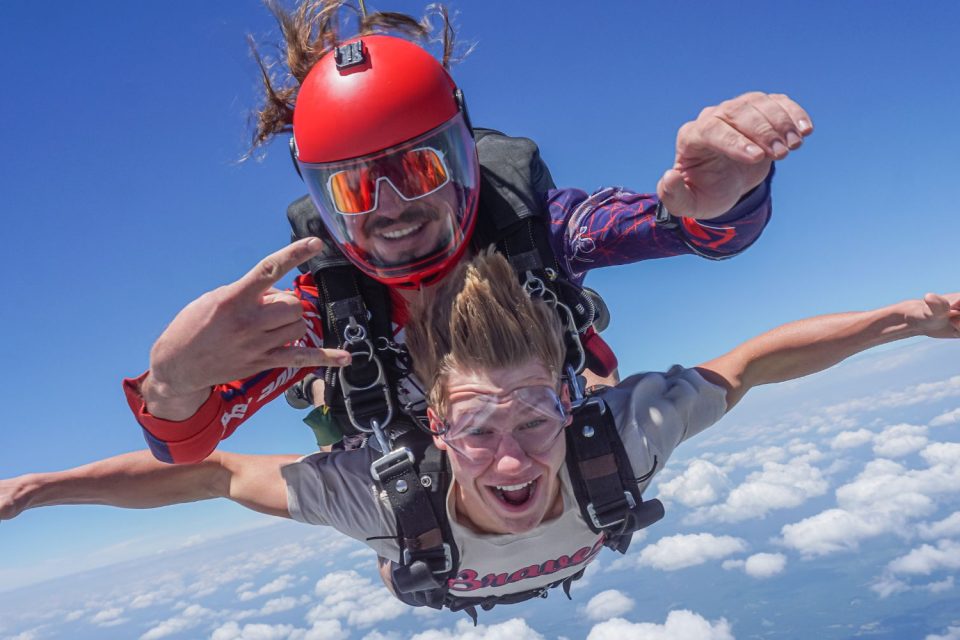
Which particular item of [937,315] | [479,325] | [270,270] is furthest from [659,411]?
[270,270]

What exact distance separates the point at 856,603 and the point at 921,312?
17358cm

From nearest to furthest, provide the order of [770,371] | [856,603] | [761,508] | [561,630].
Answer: [770,371]
[856,603]
[561,630]
[761,508]

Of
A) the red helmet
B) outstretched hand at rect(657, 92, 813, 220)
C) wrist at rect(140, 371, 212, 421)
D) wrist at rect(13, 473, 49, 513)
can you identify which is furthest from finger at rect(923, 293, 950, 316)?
wrist at rect(13, 473, 49, 513)

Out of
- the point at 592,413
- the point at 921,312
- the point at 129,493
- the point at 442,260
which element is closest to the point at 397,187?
the point at 442,260

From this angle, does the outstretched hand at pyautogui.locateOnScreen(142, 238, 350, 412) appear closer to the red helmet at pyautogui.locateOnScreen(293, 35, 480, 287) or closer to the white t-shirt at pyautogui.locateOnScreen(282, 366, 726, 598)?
the red helmet at pyautogui.locateOnScreen(293, 35, 480, 287)

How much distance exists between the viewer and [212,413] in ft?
6.23

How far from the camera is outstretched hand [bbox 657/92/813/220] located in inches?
53.9

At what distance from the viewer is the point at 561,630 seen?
504 feet

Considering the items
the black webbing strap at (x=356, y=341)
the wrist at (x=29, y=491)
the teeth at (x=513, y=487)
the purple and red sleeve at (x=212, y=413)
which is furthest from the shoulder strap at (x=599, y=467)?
the wrist at (x=29, y=491)

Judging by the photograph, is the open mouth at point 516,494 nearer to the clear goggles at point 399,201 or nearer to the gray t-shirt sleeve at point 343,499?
the gray t-shirt sleeve at point 343,499

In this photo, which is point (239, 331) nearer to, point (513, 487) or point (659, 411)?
point (513, 487)

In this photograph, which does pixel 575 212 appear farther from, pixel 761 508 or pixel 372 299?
pixel 761 508

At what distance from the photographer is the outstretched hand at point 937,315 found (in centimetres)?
250

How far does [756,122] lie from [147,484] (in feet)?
8.26
